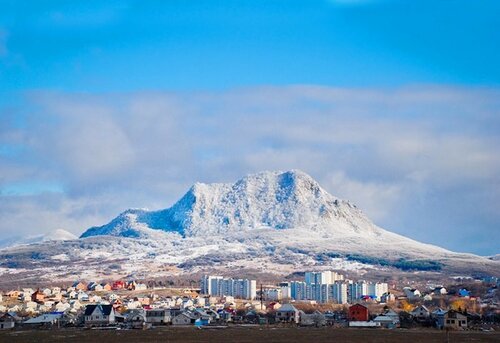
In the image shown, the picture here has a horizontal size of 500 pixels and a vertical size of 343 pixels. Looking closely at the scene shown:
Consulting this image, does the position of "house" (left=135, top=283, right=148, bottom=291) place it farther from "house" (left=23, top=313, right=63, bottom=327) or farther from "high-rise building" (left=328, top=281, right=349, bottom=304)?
"house" (left=23, top=313, right=63, bottom=327)

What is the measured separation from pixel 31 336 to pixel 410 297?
70527mm

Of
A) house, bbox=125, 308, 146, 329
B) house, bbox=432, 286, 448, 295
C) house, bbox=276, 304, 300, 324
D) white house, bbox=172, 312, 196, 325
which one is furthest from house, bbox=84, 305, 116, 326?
house, bbox=432, 286, 448, 295

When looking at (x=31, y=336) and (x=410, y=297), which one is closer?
(x=31, y=336)

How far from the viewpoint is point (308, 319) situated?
288 ft

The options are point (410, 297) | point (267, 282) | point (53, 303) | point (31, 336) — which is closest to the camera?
point (31, 336)

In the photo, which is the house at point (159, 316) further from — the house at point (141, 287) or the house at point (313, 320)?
the house at point (141, 287)

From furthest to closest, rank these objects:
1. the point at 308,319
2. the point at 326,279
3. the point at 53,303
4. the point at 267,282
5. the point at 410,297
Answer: the point at 267,282, the point at 326,279, the point at 410,297, the point at 53,303, the point at 308,319

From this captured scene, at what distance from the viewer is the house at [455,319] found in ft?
262

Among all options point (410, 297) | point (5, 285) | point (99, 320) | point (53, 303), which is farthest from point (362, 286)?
point (5, 285)

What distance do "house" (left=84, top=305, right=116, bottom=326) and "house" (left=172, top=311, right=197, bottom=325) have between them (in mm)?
6306

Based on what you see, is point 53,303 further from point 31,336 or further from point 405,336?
point 405,336

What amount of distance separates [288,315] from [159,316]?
41.6 feet

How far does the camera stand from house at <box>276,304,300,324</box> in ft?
300

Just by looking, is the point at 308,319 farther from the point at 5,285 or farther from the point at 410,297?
the point at 5,285
